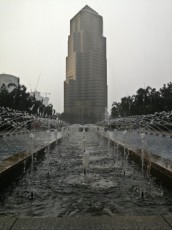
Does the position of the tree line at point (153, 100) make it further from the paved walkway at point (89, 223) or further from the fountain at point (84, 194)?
the paved walkway at point (89, 223)

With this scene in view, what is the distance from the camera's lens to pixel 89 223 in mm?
3354

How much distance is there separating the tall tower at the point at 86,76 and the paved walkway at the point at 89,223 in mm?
97063

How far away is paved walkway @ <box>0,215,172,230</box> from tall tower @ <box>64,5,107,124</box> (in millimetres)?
97063

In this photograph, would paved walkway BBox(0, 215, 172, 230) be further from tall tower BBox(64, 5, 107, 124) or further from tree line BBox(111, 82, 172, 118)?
tall tower BBox(64, 5, 107, 124)

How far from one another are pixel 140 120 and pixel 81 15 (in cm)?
9411

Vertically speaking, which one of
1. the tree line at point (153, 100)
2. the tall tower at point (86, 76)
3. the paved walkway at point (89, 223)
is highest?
the tall tower at point (86, 76)

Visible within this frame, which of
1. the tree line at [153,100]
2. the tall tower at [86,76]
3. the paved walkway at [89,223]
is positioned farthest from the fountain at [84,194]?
the tall tower at [86,76]

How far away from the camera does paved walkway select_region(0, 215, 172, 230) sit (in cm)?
323

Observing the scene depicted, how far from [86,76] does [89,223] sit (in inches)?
3987

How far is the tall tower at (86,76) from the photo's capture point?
101938 mm

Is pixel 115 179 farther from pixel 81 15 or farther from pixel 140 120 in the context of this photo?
pixel 81 15

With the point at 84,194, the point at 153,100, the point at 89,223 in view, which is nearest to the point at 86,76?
the point at 153,100

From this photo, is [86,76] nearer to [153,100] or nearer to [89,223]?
[153,100]

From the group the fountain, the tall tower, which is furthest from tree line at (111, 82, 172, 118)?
the tall tower
